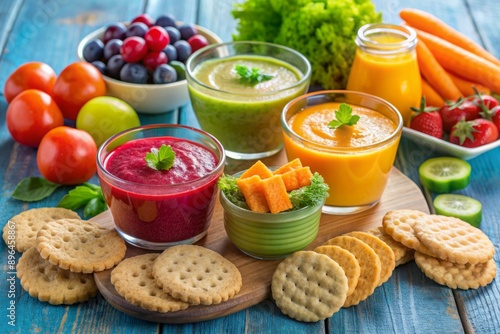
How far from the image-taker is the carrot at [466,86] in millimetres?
3695

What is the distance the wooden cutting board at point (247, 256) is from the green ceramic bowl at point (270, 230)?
0.18 ft

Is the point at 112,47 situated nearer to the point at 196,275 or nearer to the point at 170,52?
the point at 170,52

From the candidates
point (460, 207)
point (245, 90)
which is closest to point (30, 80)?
point (245, 90)

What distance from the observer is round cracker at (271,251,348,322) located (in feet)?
7.87

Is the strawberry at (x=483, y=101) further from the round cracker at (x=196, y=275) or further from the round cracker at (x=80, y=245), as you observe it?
the round cracker at (x=80, y=245)

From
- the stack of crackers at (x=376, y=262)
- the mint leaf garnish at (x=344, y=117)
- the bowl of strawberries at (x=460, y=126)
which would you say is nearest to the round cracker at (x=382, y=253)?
the stack of crackers at (x=376, y=262)

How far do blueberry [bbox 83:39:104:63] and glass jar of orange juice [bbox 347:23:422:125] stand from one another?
1.34 metres

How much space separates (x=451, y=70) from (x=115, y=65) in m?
1.78

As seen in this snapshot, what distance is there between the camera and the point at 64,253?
2.54 meters

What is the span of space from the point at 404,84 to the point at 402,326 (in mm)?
1417

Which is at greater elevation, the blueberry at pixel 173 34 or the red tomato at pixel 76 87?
the blueberry at pixel 173 34

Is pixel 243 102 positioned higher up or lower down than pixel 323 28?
lower down

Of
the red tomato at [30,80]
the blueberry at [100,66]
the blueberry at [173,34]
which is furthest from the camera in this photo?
the blueberry at [173,34]

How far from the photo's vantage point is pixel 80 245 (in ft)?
8.56
